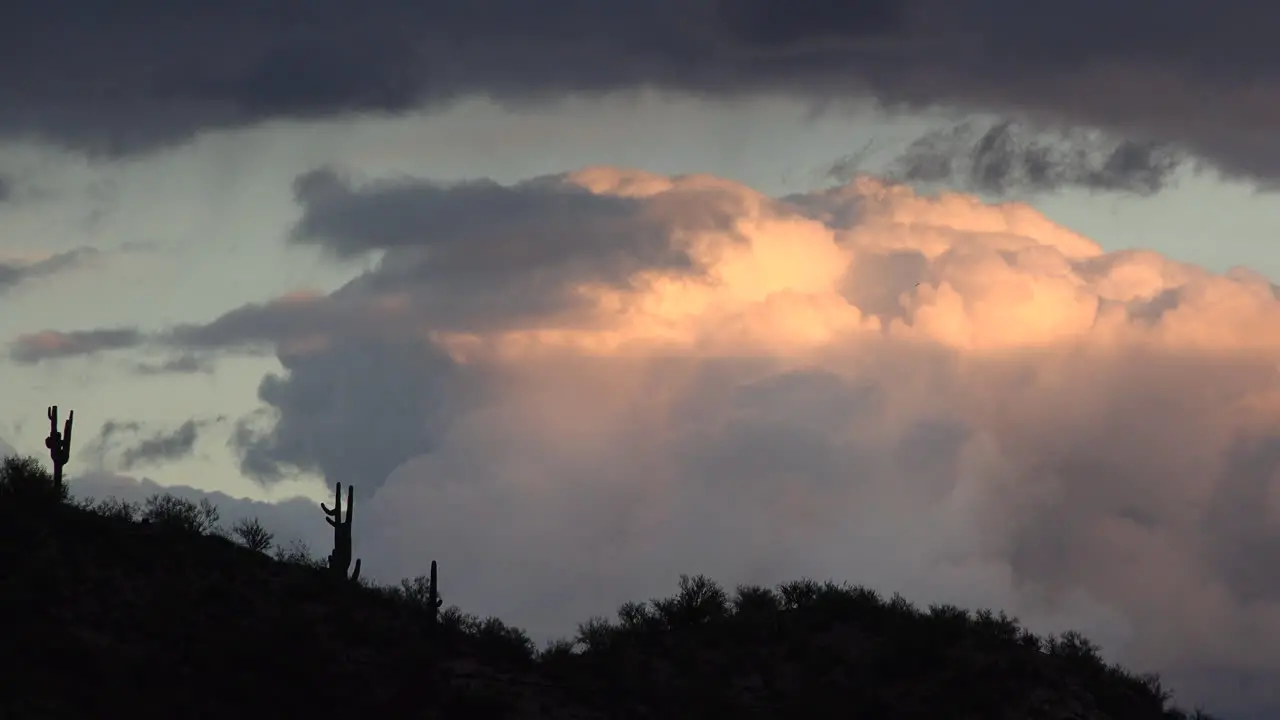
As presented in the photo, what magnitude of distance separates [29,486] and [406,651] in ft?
61.1

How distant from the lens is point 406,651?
72.6 metres

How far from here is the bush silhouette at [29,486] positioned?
77.1 meters

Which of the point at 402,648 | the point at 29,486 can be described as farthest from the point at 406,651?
the point at 29,486

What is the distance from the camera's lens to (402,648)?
73188 mm

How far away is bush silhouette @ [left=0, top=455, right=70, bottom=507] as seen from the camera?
77.1 metres

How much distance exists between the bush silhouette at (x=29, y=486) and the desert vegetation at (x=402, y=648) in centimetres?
10

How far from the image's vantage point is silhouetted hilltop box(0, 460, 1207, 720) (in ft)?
213

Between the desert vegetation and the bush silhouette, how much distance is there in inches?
3.8

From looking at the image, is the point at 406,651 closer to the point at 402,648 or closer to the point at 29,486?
the point at 402,648

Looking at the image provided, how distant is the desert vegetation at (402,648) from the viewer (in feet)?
214

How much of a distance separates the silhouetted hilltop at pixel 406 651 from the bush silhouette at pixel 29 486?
122mm

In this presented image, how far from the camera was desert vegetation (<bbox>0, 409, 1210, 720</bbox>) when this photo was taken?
65.3m

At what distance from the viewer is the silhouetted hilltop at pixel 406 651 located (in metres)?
65.1

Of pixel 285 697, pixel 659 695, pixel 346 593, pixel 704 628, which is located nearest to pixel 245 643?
pixel 285 697
